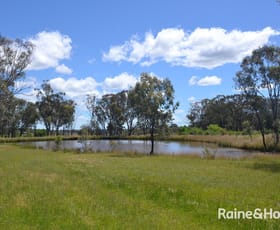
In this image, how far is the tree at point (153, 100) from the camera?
30.3 metres

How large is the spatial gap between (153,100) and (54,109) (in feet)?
203

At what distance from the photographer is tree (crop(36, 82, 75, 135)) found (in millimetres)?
85625

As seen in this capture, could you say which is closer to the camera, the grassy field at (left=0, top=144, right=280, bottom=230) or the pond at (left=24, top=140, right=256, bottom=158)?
the grassy field at (left=0, top=144, right=280, bottom=230)

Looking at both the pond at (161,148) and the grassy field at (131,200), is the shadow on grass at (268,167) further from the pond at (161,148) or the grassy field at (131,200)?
the pond at (161,148)

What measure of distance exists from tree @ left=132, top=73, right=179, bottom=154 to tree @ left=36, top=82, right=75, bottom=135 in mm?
58258

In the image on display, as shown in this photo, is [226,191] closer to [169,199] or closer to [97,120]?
[169,199]

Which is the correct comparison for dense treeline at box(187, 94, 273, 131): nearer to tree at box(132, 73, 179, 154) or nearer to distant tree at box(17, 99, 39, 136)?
distant tree at box(17, 99, 39, 136)

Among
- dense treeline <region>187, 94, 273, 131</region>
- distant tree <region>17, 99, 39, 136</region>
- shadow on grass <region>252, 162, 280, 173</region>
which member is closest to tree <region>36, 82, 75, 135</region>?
distant tree <region>17, 99, 39, 136</region>

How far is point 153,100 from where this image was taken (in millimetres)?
30250

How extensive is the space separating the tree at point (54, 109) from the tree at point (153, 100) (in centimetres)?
5826

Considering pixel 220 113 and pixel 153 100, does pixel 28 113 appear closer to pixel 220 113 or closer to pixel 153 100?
pixel 220 113

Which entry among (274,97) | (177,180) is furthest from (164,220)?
(274,97)

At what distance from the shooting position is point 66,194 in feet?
31.5

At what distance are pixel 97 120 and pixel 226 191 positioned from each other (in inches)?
3304
